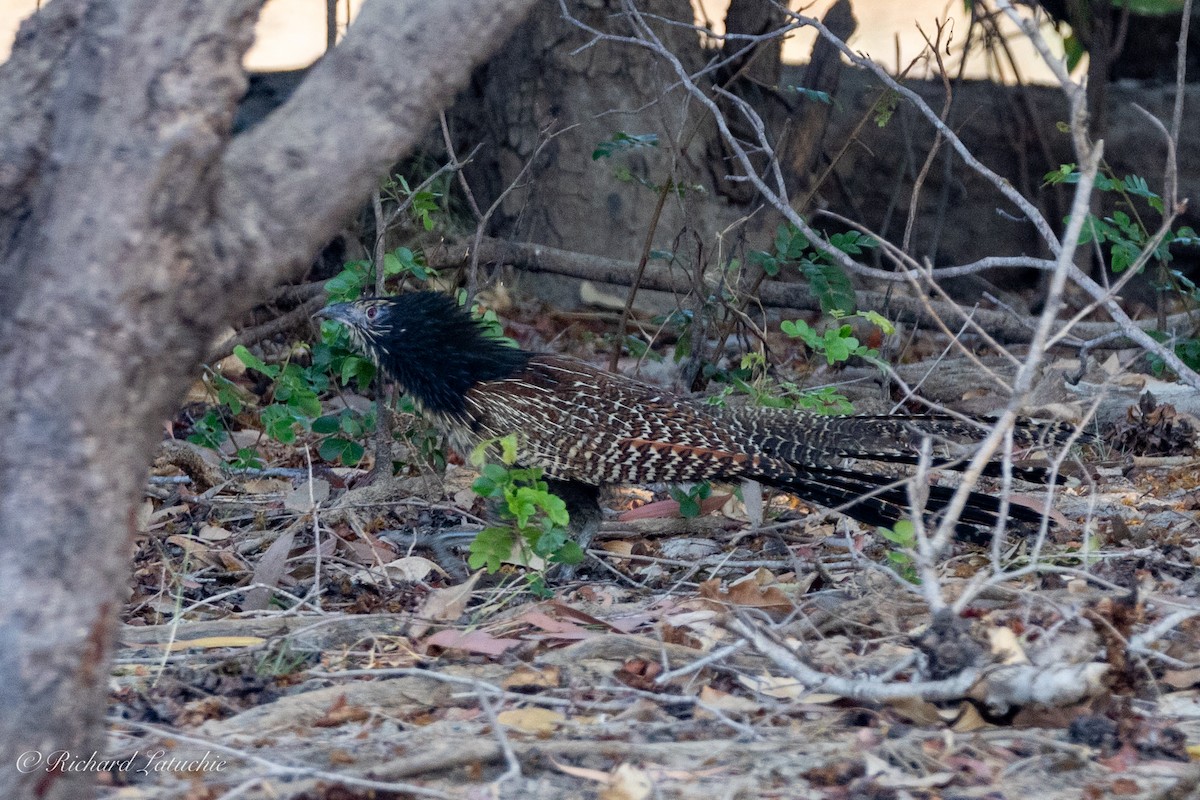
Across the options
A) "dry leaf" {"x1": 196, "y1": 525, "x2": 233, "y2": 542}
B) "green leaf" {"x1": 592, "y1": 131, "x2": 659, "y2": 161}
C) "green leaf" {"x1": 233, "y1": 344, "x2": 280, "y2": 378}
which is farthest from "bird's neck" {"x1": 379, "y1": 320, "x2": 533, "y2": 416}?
"green leaf" {"x1": 592, "y1": 131, "x2": 659, "y2": 161}

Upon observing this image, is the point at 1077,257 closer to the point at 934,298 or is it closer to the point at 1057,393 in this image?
the point at 934,298

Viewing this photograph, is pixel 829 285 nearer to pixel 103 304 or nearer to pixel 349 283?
pixel 349 283

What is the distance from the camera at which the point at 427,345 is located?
5.02 m

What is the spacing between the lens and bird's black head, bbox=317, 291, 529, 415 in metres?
4.97

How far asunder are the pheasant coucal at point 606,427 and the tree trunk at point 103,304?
2.34m

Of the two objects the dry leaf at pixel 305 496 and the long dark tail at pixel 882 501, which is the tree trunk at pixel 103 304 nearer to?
the long dark tail at pixel 882 501

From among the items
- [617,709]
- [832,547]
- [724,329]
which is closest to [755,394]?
[832,547]

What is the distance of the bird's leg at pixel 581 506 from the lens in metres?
4.91

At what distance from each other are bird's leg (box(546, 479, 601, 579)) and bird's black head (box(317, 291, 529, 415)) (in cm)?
50

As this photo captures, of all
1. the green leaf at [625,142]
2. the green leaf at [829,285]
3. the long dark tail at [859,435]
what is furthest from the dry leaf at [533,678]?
the green leaf at [625,142]

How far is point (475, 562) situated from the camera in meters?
3.88

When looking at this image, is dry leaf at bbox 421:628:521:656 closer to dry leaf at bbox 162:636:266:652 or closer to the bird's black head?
dry leaf at bbox 162:636:266:652

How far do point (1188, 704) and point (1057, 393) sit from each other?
2.96 metres

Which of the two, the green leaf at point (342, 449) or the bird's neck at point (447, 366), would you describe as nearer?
the bird's neck at point (447, 366)
